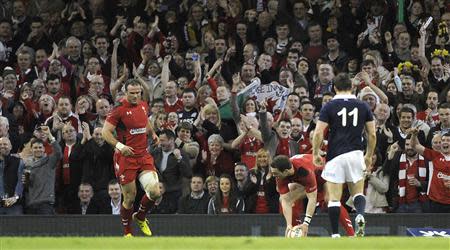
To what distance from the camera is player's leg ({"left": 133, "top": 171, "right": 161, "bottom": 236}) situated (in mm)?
19297

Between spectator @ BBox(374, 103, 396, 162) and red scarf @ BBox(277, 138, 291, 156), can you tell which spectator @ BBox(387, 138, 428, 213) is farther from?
red scarf @ BBox(277, 138, 291, 156)

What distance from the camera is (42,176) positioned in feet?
72.3

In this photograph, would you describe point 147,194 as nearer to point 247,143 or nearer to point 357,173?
point 247,143

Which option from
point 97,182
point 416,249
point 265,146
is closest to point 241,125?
point 265,146

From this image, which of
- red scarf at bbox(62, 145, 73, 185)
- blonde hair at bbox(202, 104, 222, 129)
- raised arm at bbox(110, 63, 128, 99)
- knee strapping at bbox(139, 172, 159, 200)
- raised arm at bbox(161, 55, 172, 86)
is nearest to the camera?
knee strapping at bbox(139, 172, 159, 200)

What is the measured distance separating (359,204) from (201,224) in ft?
14.4

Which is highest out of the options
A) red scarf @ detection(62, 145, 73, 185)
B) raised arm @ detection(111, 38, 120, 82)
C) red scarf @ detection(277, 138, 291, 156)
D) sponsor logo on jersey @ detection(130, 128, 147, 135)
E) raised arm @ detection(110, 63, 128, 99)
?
raised arm @ detection(111, 38, 120, 82)

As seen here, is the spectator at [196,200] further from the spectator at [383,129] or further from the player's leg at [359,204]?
the player's leg at [359,204]

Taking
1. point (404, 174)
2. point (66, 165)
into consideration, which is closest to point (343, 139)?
point (404, 174)

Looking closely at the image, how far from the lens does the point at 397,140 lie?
69.9 feet

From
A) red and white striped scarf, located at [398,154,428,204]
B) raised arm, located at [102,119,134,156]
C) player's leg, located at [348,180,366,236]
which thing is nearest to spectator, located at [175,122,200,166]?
raised arm, located at [102,119,134,156]

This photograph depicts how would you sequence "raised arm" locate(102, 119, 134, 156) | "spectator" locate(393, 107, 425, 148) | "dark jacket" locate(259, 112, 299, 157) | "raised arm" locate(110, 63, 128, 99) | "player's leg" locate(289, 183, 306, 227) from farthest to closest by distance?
"raised arm" locate(110, 63, 128, 99)
"dark jacket" locate(259, 112, 299, 157)
"spectator" locate(393, 107, 425, 148)
"player's leg" locate(289, 183, 306, 227)
"raised arm" locate(102, 119, 134, 156)

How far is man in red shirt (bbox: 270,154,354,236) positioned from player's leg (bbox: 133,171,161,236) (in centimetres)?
178

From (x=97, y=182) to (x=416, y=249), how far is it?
30.6 ft
